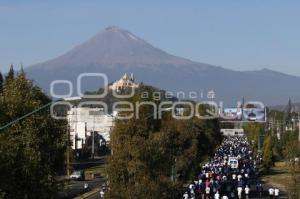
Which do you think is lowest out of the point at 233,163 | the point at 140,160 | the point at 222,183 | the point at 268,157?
the point at 222,183

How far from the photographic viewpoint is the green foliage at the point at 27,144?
25.1 meters

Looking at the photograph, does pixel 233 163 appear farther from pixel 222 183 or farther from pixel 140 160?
pixel 140 160

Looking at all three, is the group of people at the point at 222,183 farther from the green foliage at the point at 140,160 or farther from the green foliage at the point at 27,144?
the green foliage at the point at 27,144

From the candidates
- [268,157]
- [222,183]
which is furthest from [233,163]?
[222,183]

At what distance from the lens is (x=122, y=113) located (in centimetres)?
3928

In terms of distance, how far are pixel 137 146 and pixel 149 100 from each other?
7780 millimetres

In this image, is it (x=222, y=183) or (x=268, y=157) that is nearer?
(x=222, y=183)

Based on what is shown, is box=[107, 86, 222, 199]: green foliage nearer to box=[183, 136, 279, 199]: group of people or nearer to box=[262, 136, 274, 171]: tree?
box=[183, 136, 279, 199]: group of people

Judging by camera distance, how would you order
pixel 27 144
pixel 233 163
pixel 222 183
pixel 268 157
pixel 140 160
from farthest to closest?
pixel 268 157
pixel 233 163
pixel 222 183
pixel 140 160
pixel 27 144

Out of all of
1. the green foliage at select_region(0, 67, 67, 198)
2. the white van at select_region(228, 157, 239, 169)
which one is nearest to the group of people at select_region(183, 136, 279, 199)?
the white van at select_region(228, 157, 239, 169)

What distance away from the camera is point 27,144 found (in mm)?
26875

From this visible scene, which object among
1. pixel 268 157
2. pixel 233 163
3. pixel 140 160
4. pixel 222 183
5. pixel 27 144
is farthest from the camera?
pixel 268 157

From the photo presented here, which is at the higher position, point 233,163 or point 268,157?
point 268,157

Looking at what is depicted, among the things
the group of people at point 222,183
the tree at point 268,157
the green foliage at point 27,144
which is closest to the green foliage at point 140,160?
the green foliage at point 27,144
